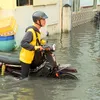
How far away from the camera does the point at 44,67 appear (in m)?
8.55

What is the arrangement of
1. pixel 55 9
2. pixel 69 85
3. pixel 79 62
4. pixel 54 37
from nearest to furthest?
pixel 69 85
pixel 79 62
pixel 54 37
pixel 55 9

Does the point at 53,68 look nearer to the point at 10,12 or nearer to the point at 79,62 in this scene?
the point at 79,62

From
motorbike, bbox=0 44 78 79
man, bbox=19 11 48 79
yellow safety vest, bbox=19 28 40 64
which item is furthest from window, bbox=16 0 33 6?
yellow safety vest, bbox=19 28 40 64

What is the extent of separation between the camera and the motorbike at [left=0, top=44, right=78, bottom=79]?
8.55 metres

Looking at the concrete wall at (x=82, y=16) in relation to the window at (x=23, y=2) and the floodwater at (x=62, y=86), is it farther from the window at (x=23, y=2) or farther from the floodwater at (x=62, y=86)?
the floodwater at (x=62, y=86)

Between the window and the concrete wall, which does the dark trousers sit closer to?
the window

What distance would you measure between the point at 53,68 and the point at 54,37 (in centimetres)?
934

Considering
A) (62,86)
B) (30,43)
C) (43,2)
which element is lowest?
(62,86)

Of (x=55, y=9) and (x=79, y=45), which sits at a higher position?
(x=55, y=9)

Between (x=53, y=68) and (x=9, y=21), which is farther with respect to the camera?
(x=9, y=21)

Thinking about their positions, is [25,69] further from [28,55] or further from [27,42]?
[27,42]

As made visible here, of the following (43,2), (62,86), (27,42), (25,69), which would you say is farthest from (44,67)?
(43,2)

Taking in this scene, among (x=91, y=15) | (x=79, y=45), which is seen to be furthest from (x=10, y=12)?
(x=91, y=15)

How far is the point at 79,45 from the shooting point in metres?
14.9
